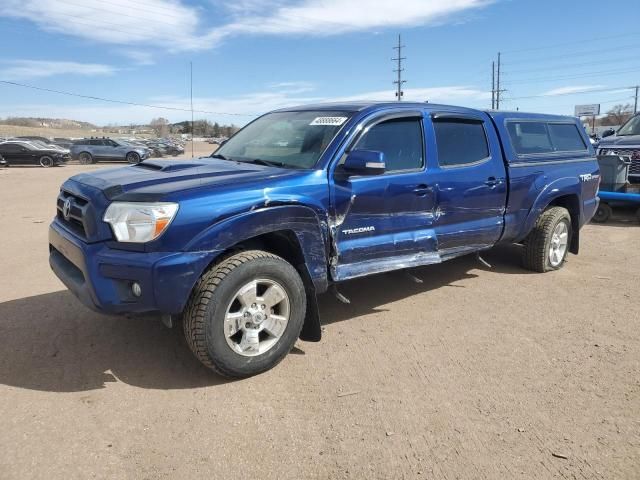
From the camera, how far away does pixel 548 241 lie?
237 inches

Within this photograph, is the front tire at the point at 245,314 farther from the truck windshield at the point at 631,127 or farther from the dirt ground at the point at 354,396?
the truck windshield at the point at 631,127

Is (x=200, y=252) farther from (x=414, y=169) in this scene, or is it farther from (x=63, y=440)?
(x=414, y=169)

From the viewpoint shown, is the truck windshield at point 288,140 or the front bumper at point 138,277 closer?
the front bumper at point 138,277

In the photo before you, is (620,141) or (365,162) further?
(620,141)

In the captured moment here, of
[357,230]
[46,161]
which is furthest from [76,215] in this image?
[46,161]

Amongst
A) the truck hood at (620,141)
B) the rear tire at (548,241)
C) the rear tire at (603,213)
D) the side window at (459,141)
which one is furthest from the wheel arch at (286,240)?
the truck hood at (620,141)

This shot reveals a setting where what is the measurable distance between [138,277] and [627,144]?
10.5 meters

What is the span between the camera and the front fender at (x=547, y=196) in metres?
5.77

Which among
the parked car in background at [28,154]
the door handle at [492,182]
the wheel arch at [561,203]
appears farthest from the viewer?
the parked car in background at [28,154]

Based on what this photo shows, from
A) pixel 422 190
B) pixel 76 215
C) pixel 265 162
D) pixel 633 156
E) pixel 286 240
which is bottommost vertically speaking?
pixel 286 240

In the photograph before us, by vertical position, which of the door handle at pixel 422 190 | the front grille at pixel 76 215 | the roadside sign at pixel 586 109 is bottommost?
the front grille at pixel 76 215

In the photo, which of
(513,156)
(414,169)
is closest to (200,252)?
(414,169)

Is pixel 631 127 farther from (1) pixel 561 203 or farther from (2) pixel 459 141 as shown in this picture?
(2) pixel 459 141

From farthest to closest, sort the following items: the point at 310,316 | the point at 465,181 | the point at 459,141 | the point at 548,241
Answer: the point at 548,241
the point at 459,141
the point at 465,181
the point at 310,316
